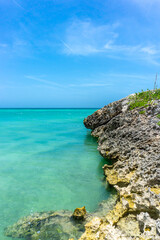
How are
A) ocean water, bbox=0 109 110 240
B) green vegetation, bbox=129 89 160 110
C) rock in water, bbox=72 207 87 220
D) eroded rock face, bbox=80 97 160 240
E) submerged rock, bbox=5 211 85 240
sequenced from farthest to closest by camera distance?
green vegetation, bbox=129 89 160 110 < ocean water, bbox=0 109 110 240 < rock in water, bbox=72 207 87 220 < submerged rock, bbox=5 211 85 240 < eroded rock face, bbox=80 97 160 240

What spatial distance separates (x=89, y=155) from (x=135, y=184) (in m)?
6.59

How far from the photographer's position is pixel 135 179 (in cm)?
499

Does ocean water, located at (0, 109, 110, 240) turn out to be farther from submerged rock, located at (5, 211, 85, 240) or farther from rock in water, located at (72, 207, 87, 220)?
rock in water, located at (72, 207, 87, 220)

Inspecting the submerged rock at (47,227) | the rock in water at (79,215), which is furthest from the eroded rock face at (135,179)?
the submerged rock at (47,227)

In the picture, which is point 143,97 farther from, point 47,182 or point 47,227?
point 47,227

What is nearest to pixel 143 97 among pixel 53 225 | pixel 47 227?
pixel 53 225

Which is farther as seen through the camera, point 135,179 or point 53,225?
point 135,179

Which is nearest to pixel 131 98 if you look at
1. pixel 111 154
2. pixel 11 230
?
pixel 111 154

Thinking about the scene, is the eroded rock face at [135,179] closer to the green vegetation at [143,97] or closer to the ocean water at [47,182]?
the ocean water at [47,182]

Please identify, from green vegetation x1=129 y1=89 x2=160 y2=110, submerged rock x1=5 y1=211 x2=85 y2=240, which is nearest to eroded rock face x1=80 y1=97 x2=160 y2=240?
submerged rock x1=5 y1=211 x2=85 y2=240

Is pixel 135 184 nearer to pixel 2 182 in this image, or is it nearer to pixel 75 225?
pixel 75 225

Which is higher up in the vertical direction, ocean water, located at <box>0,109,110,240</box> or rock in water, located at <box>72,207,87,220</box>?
rock in water, located at <box>72,207,87,220</box>

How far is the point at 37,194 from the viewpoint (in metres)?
6.19

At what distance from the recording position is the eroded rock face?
3.20m
